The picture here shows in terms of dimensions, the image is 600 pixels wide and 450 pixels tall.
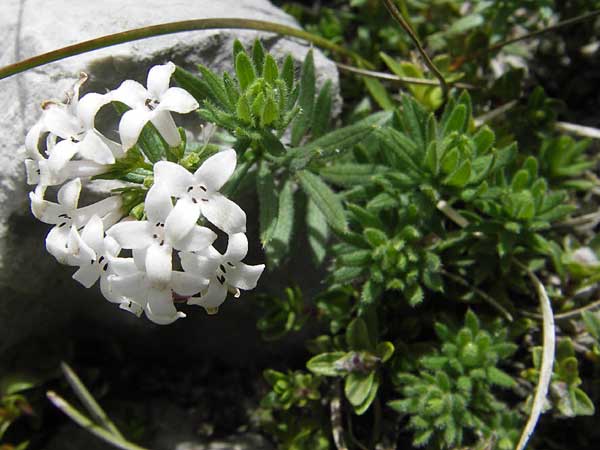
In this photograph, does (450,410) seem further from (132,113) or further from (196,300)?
(132,113)

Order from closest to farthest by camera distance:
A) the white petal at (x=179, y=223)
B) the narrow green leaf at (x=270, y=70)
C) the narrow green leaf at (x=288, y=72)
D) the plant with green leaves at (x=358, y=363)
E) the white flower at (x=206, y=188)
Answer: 1. the white petal at (x=179, y=223)
2. the white flower at (x=206, y=188)
3. the narrow green leaf at (x=270, y=70)
4. the narrow green leaf at (x=288, y=72)
5. the plant with green leaves at (x=358, y=363)

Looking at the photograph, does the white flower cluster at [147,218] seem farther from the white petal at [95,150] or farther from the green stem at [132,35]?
the green stem at [132,35]

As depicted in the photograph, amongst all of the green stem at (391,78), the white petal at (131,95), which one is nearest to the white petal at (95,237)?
the white petal at (131,95)

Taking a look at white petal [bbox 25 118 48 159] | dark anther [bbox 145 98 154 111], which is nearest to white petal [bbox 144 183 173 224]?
dark anther [bbox 145 98 154 111]

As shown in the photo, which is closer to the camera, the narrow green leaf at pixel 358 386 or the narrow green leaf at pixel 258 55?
the narrow green leaf at pixel 258 55

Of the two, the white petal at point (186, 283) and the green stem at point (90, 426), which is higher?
the white petal at point (186, 283)

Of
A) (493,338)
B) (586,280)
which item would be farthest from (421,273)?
(586,280)

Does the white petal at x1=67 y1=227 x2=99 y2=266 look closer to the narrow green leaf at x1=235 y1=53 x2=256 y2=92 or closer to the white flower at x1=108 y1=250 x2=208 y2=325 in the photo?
the white flower at x1=108 y1=250 x2=208 y2=325
